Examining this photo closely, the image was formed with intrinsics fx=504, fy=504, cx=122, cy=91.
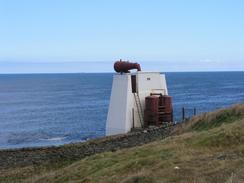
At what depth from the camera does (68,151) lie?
24.8m

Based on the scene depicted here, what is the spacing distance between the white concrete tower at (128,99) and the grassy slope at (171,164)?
13.0 metres

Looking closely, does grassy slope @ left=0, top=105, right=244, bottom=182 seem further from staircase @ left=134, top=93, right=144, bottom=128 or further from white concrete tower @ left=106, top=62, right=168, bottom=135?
staircase @ left=134, top=93, right=144, bottom=128

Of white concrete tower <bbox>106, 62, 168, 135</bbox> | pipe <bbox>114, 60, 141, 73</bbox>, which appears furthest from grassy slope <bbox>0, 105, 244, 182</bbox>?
pipe <bbox>114, 60, 141, 73</bbox>

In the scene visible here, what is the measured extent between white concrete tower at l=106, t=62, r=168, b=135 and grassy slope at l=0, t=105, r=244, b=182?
13046 mm

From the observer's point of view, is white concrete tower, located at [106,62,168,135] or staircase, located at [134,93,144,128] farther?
staircase, located at [134,93,144,128]

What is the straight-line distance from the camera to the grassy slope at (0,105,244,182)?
11.7 m

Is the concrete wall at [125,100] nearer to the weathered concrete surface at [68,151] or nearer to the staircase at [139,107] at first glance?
the staircase at [139,107]

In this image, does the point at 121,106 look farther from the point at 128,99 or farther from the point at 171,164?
the point at 171,164

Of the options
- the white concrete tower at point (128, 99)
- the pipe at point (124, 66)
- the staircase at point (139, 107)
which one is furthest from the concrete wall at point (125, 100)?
the pipe at point (124, 66)

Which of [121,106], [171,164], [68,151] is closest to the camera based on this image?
[171,164]

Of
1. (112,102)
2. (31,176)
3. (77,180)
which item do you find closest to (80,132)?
(112,102)

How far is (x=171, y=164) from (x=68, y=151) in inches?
477

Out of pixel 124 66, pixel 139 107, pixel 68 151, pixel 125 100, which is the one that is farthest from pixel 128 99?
pixel 68 151

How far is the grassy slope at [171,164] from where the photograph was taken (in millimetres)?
11656
